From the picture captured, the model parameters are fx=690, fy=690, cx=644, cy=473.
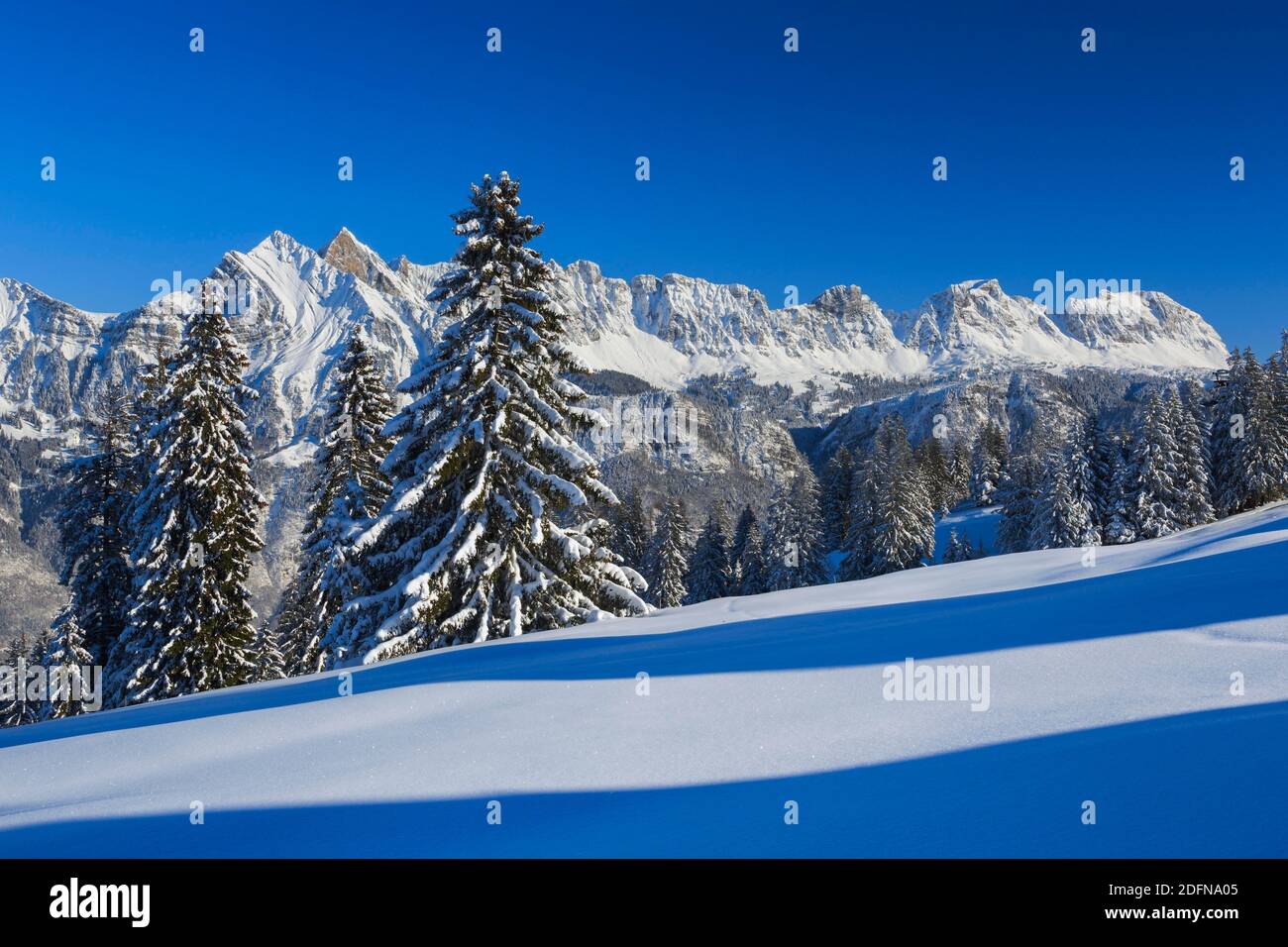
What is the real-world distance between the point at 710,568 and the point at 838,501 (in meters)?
21.4

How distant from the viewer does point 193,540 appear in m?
19.5

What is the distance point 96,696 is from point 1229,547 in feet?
95.0

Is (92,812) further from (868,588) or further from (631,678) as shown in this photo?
(868,588)

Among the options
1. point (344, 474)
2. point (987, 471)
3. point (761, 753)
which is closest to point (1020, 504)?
point (987, 471)

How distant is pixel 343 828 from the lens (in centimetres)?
325

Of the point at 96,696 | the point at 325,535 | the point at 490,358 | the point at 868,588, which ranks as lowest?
the point at 96,696

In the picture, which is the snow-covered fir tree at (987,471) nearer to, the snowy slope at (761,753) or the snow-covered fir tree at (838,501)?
the snow-covered fir tree at (838,501)

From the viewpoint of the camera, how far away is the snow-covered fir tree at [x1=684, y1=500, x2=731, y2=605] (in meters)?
54.6

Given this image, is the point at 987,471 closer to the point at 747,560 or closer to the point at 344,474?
the point at 747,560

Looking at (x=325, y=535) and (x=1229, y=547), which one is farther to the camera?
(x=325, y=535)
